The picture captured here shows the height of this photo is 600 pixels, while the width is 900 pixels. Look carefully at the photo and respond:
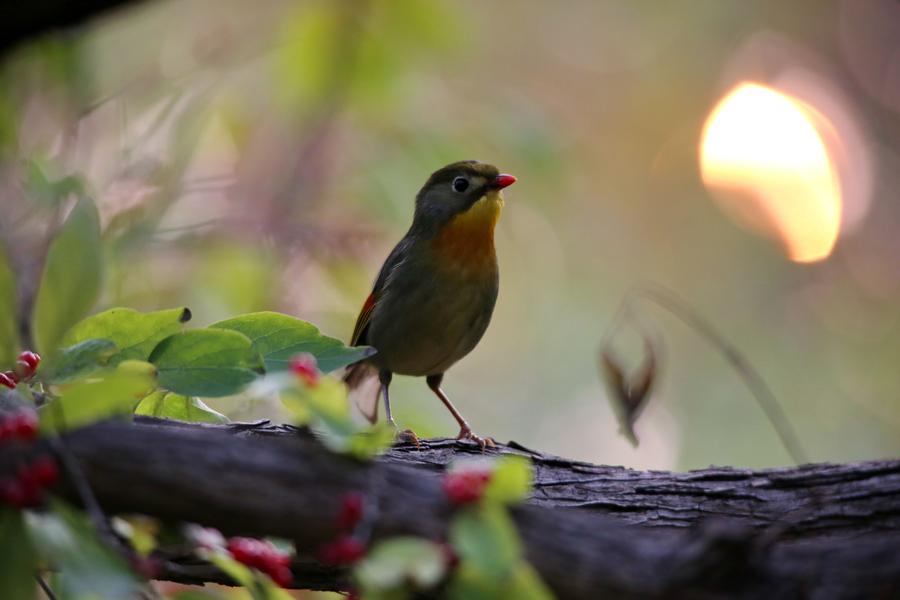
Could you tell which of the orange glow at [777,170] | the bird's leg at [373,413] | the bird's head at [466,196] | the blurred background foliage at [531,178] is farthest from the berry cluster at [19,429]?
the orange glow at [777,170]

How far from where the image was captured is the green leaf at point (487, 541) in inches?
55.7

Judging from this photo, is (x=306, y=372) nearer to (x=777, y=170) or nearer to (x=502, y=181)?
(x=502, y=181)

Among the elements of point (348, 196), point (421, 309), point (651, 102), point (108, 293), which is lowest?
point (108, 293)

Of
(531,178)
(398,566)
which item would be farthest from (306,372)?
(531,178)

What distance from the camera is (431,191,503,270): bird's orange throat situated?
4258mm

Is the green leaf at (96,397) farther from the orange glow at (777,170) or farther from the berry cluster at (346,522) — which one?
the orange glow at (777,170)

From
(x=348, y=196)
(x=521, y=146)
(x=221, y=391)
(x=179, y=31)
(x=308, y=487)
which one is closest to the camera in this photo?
(x=308, y=487)

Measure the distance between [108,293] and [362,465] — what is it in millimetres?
2587

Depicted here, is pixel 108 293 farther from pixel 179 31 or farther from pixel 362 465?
pixel 179 31

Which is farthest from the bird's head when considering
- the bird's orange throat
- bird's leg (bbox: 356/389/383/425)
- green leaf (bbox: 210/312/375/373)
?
green leaf (bbox: 210/312/375/373)

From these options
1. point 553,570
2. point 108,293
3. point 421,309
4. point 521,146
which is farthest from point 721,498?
point 108,293

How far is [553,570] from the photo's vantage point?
5.69 feet

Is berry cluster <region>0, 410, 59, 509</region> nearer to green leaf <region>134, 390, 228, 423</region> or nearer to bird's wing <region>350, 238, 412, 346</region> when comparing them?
green leaf <region>134, 390, 228, 423</region>

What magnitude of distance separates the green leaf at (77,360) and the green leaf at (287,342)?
0.26m
